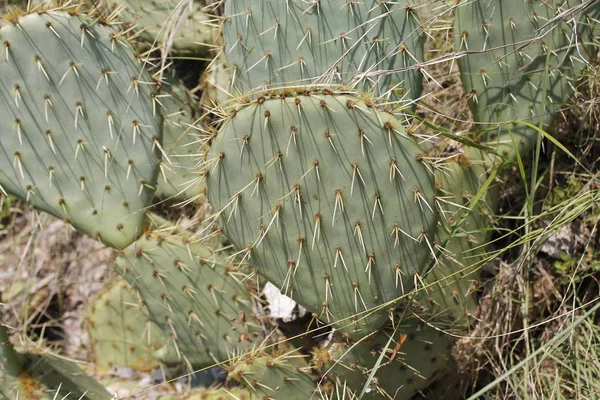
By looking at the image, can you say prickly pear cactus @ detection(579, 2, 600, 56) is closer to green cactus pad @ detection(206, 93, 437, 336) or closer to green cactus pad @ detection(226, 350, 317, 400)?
green cactus pad @ detection(206, 93, 437, 336)

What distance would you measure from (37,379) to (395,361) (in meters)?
0.88

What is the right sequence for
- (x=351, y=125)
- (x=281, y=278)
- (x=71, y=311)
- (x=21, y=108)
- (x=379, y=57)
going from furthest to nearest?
(x=71, y=311) → (x=21, y=108) → (x=379, y=57) → (x=281, y=278) → (x=351, y=125)

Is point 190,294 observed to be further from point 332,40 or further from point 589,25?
point 589,25

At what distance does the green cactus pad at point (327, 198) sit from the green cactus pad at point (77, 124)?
42 cm

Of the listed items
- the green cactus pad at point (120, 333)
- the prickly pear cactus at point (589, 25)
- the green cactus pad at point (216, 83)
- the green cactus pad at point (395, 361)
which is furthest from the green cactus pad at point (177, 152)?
the prickly pear cactus at point (589, 25)

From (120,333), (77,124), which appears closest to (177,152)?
(77,124)

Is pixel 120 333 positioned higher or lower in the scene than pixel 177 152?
lower

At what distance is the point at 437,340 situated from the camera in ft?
5.28

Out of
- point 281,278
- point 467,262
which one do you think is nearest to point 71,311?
point 281,278

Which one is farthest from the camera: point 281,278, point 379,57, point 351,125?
point 379,57

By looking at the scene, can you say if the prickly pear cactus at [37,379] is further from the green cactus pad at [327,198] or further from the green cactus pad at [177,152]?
the green cactus pad at [327,198]

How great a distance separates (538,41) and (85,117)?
3.65ft

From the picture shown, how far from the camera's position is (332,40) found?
1.54 metres

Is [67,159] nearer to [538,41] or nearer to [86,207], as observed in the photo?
[86,207]
